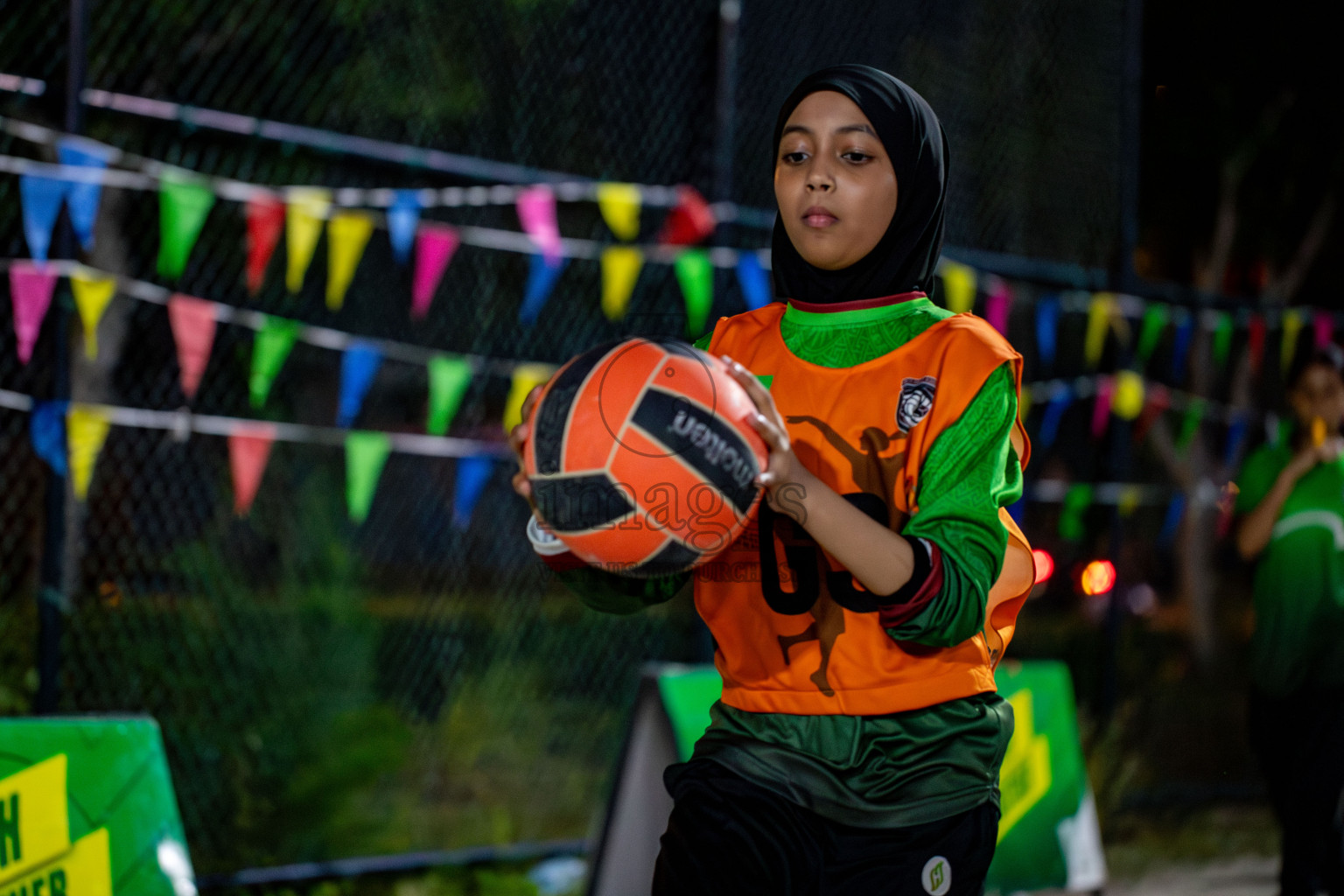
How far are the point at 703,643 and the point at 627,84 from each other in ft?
8.95

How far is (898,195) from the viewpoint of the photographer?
7.38 ft

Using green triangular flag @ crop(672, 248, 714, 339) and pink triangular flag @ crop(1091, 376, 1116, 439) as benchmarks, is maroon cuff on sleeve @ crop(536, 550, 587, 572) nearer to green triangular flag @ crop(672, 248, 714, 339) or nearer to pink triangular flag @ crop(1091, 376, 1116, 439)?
green triangular flag @ crop(672, 248, 714, 339)

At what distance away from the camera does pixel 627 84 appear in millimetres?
6465

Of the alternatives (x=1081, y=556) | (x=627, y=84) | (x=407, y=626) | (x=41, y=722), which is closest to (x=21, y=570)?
(x=407, y=626)

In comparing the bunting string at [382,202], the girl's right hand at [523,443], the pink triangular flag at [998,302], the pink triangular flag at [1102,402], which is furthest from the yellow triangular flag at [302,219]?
the pink triangular flag at [1102,402]

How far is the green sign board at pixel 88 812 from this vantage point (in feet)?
11.2

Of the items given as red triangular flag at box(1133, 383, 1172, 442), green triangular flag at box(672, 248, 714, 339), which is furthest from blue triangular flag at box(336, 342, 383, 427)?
red triangular flag at box(1133, 383, 1172, 442)

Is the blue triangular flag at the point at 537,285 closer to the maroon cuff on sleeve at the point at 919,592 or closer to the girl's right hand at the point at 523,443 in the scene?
the girl's right hand at the point at 523,443

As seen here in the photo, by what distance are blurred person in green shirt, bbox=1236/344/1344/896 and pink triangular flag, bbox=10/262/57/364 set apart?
4.59m

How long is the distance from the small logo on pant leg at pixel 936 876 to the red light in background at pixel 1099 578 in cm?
471

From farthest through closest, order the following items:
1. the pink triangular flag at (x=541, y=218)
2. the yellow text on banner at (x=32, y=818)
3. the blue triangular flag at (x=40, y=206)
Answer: the pink triangular flag at (x=541, y=218) → the blue triangular flag at (x=40, y=206) → the yellow text on banner at (x=32, y=818)

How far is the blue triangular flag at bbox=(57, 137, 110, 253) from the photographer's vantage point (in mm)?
4531

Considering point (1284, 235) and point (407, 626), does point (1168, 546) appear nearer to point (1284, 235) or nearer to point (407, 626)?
point (1284, 235)

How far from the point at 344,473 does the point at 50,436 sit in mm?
2304
